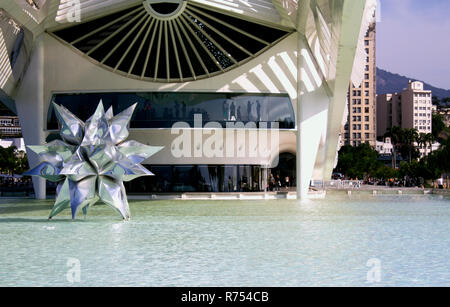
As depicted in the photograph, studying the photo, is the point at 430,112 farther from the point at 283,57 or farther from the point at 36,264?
the point at 36,264

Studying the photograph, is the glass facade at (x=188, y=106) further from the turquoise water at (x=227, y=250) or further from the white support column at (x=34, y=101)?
the turquoise water at (x=227, y=250)

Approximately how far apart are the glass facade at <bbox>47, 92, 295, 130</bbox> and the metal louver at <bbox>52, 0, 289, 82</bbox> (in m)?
1.10

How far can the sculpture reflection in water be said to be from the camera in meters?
19.2

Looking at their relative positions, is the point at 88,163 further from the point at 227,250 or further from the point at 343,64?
the point at 343,64

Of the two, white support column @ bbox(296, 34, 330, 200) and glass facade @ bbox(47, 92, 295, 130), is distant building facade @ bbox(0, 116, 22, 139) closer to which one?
glass facade @ bbox(47, 92, 295, 130)

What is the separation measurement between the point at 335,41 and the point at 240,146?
12.1 m

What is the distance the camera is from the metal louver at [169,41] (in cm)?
3412

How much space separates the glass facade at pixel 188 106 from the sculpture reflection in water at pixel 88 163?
15151 mm

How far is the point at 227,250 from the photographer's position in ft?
45.2

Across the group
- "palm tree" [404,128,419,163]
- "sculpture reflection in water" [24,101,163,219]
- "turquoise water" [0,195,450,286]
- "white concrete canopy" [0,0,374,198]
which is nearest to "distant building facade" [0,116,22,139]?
"palm tree" [404,128,419,163]

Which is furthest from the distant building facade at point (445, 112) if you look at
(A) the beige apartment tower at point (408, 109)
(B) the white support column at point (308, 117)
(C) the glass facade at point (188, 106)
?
(C) the glass facade at point (188, 106)

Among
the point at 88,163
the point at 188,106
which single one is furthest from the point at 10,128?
the point at 88,163

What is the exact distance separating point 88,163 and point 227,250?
7.24 metres
